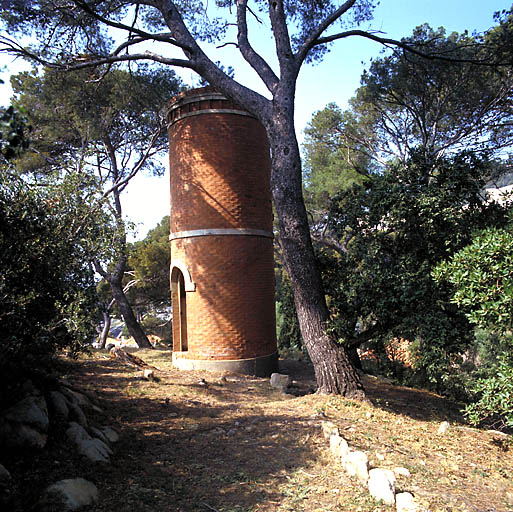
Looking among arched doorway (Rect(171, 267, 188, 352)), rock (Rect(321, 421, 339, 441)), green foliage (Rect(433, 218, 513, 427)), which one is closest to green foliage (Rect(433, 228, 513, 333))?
green foliage (Rect(433, 218, 513, 427))

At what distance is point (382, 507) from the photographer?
14.3 feet

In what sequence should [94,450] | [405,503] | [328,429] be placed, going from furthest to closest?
[328,429] → [94,450] → [405,503]

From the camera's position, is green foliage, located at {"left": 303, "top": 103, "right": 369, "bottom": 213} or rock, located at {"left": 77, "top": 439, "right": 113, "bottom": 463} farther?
green foliage, located at {"left": 303, "top": 103, "right": 369, "bottom": 213}

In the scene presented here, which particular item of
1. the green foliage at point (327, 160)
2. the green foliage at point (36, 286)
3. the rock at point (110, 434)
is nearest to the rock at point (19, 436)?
the green foliage at point (36, 286)

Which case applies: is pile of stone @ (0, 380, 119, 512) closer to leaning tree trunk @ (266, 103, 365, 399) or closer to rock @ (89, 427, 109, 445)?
Result: rock @ (89, 427, 109, 445)

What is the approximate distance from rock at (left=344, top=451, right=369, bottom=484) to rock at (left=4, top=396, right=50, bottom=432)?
3.63m

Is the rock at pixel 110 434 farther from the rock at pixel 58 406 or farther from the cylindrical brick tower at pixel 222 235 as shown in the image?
the cylindrical brick tower at pixel 222 235

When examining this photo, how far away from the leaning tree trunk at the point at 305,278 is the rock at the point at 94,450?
4034mm

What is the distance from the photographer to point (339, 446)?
559 centimetres

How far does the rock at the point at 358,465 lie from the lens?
4.89m

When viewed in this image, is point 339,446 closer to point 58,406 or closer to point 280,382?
point 58,406

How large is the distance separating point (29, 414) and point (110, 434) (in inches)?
54.9

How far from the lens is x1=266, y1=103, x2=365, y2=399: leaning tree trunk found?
799 cm

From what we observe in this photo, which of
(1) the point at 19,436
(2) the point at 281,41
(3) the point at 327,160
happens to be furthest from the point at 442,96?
(1) the point at 19,436
